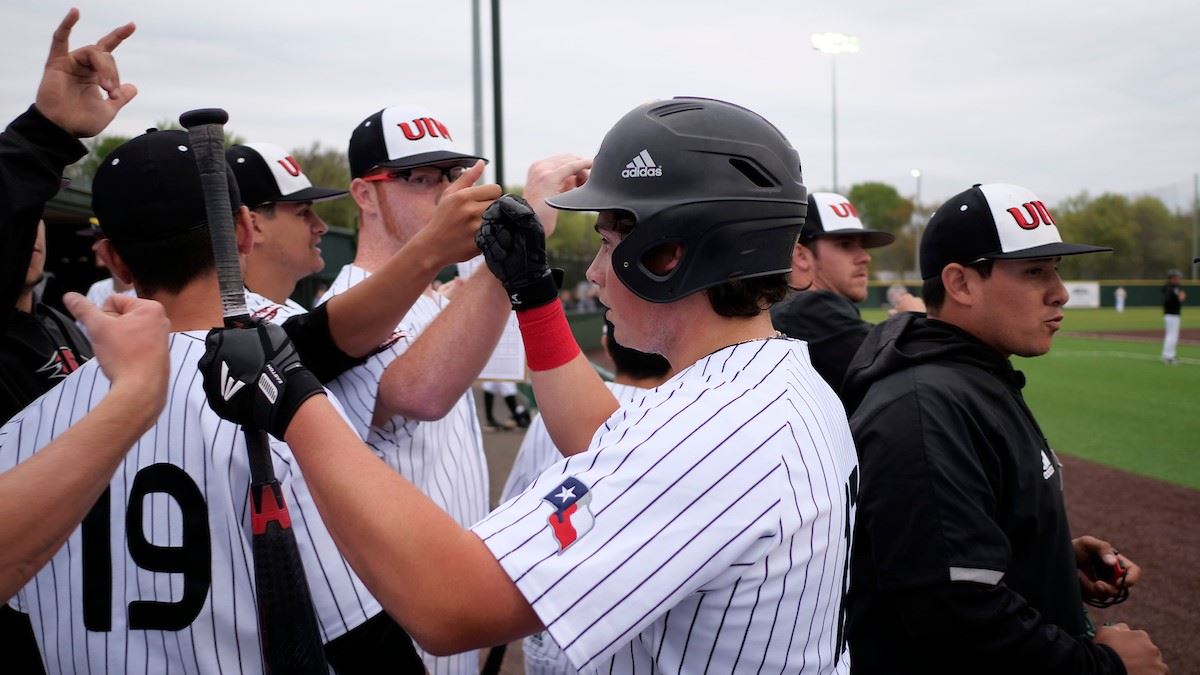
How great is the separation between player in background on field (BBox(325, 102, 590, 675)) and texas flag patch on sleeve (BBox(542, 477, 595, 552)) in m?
1.15

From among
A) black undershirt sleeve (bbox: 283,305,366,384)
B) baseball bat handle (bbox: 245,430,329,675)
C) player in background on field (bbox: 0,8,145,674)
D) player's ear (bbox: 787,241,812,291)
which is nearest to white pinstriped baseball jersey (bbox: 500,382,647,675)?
black undershirt sleeve (bbox: 283,305,366,384)

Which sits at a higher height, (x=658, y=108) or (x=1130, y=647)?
(x=658, y=108)

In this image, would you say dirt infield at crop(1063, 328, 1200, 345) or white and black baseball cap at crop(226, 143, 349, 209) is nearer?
white and black baseball cap at crop(226, 143, 349, 209)

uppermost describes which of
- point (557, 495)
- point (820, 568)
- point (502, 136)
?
point (502, 136)

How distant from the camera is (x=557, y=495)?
149 centimetres

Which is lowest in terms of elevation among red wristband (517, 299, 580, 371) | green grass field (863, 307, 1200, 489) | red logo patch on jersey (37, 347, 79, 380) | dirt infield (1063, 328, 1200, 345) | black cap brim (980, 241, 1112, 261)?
dirt infield (1063, 328, 1200, 345)

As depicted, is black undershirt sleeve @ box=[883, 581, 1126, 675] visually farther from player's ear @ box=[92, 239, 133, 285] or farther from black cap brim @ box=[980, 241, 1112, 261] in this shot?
player's ear @ box=[92, 239, 133, 285]

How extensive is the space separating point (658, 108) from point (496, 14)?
24.0 feet

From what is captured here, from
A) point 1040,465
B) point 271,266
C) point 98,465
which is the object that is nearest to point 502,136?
point 271,266

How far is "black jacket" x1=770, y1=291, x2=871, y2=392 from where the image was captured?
4570 mm

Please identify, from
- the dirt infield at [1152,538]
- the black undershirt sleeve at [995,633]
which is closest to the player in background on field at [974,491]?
the black undershirt sleeve at [995,633]

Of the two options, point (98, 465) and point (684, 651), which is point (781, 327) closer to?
point (684, 651)

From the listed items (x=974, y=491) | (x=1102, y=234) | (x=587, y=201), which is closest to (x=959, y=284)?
(x=974, y=491)

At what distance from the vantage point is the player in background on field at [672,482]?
1.41 meters
